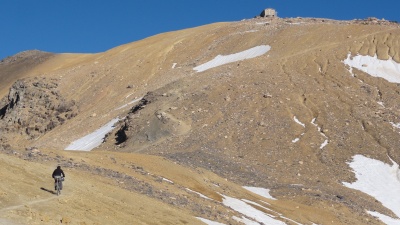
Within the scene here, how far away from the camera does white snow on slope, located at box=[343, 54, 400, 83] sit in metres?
68.5

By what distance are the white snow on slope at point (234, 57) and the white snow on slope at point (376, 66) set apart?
12084mm

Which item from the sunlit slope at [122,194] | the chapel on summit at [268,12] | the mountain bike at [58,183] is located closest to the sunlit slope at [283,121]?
the sunlit slope at [122,194]

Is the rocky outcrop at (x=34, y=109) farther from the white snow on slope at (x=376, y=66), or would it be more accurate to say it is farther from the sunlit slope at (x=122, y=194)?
the sunlit slope at (x=122, y=194)

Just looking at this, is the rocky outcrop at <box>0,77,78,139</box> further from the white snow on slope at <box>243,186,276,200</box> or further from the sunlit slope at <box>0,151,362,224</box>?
the sunlit slope at <box>0,151,362,224</box>

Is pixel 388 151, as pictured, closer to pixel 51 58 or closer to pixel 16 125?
pixel 16 125

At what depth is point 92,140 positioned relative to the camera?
205 ft

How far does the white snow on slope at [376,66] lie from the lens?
2697 inches

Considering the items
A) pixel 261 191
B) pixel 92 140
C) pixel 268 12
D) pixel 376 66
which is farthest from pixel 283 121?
pixel 268 12

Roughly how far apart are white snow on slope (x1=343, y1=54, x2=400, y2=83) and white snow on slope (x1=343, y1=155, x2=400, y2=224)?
1936cm

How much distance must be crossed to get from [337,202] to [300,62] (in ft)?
111

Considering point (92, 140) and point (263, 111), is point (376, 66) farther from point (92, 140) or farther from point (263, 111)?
point (92, 140)

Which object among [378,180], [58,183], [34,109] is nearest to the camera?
[58,183]

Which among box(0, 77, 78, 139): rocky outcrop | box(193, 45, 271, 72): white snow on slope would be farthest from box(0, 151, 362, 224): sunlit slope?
box(0, 77, 78, 139): rocky outcrop

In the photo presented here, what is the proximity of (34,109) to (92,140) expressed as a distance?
21.6 meters
